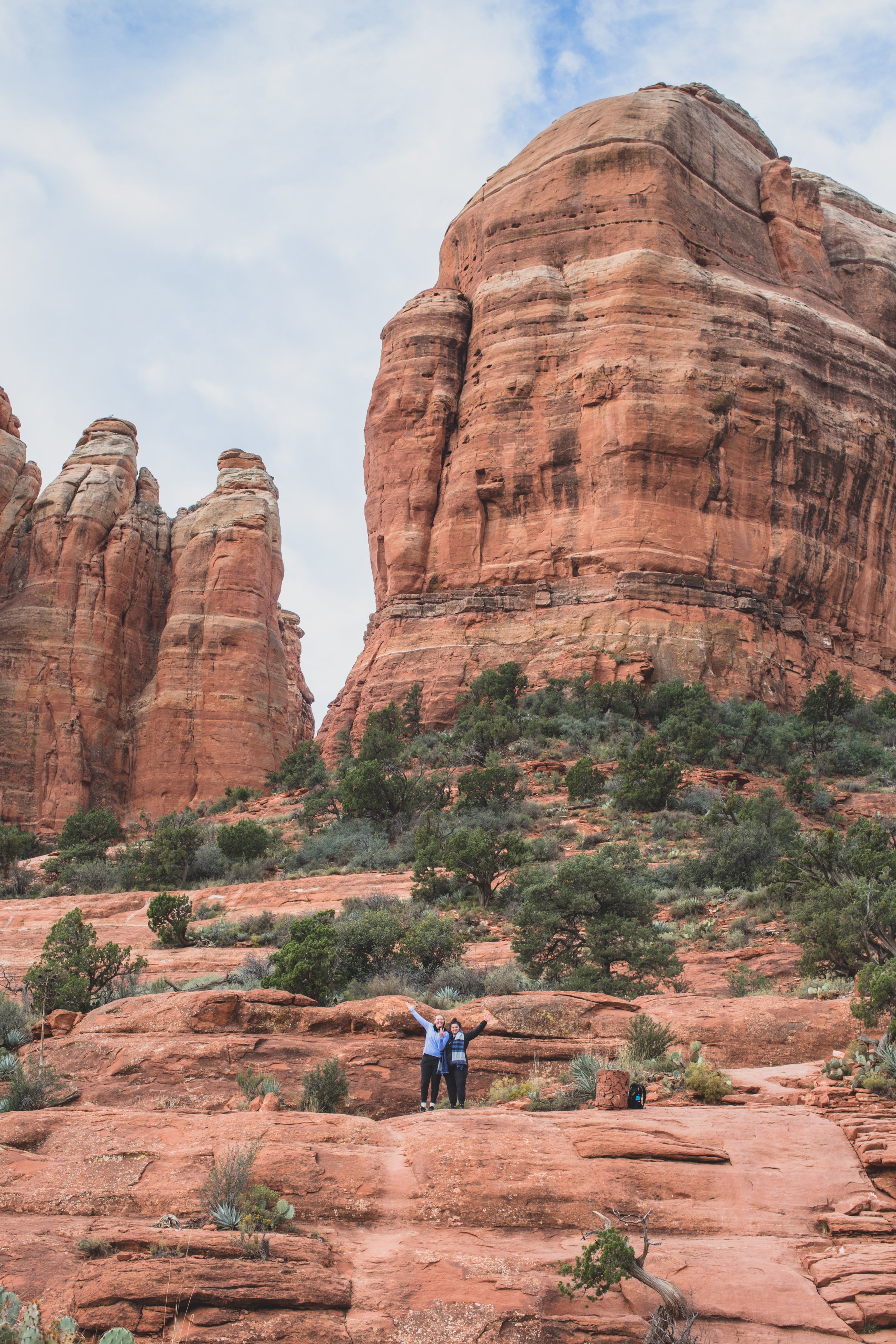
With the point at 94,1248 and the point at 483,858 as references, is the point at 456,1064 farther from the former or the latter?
the point at 483,858

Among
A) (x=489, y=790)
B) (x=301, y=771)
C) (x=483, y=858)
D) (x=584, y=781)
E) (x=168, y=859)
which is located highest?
(x=301, y=771)

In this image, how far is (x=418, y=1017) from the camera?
962 cm

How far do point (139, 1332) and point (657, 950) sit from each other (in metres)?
10.5

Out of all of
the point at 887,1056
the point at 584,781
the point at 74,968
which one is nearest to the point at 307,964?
the point at 74,968

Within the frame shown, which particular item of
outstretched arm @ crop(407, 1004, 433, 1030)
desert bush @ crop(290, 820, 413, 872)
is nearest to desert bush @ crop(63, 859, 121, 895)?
desert bush @ crop(290, 820, 413, 872)

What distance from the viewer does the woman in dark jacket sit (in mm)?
9102

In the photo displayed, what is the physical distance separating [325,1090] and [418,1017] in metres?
1.12

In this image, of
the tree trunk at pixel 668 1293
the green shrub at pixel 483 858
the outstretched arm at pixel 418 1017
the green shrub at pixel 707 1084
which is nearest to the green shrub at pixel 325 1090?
the outstretched arm at pixel 418 1017

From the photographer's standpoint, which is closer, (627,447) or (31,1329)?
(31,1329)

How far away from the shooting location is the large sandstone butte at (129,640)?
136 feet

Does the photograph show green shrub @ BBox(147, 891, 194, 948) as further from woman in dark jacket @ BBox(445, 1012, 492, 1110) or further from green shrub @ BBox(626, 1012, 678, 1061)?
green shrub @ BBox(626, 1012, 678, 1061)

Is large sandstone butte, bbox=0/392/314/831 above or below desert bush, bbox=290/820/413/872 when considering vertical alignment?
above

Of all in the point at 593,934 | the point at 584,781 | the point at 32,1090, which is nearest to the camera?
the point at 32,1090

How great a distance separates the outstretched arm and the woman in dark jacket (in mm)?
230
